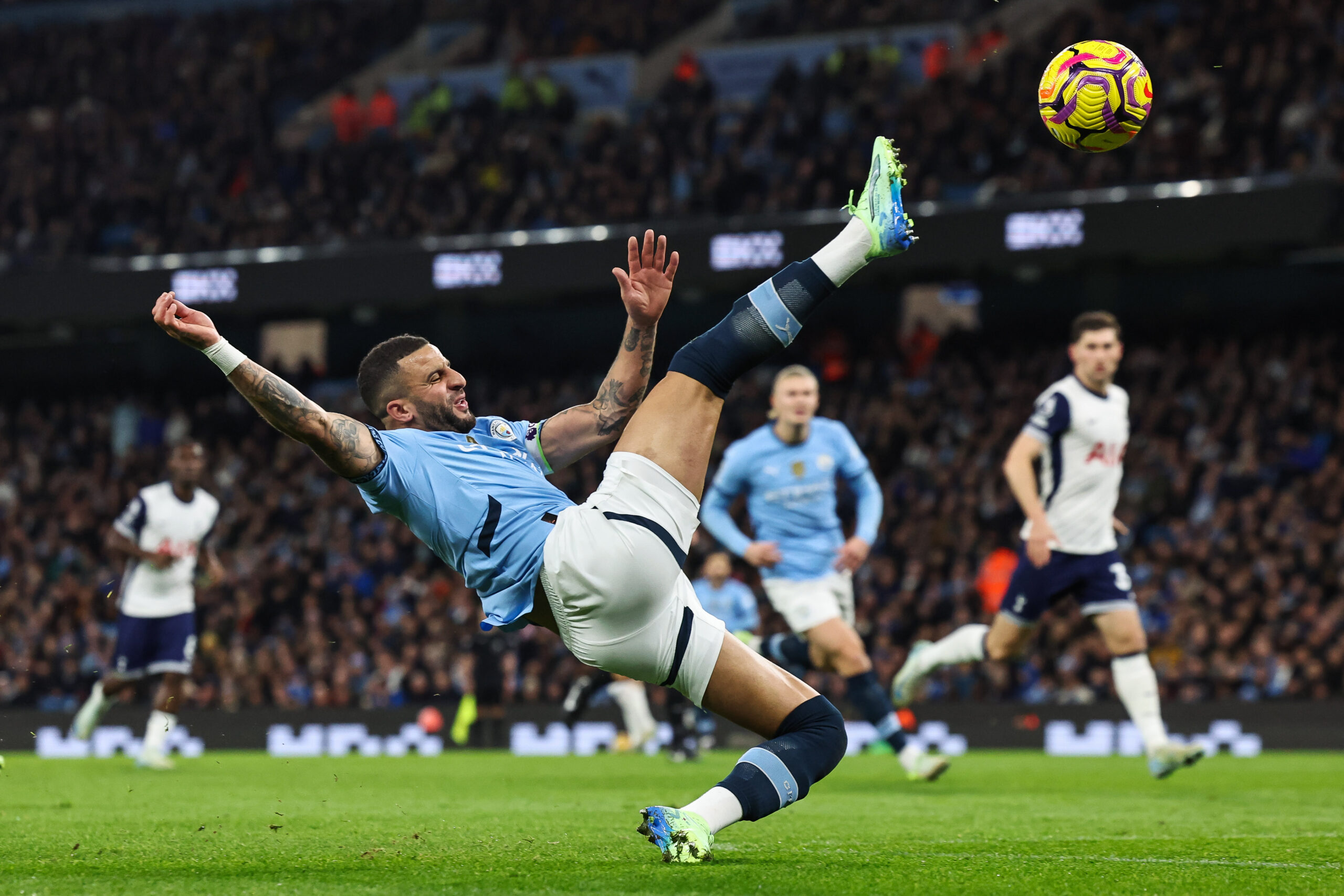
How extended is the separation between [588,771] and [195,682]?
34.7 ft

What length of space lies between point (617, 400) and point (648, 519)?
101 cm

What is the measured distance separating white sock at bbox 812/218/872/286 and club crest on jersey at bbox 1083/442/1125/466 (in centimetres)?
457

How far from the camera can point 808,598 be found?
29.9 ft

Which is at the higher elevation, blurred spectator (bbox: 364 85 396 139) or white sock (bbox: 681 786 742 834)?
blurred spectator (bbox: 364 85 396 139)

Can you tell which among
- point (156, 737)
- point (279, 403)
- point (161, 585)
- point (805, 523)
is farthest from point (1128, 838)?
point (161, 585)

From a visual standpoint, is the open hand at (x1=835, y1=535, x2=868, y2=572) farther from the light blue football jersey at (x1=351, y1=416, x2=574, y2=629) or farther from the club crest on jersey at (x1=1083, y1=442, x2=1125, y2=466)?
the light blue football jersey at (x1=351, y1=416, x2=574, y2=629)

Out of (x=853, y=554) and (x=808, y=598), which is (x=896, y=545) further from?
(x=853, y=554)

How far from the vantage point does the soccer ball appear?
6.45 metres

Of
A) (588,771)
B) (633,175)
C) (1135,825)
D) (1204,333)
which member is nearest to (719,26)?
(633,175)

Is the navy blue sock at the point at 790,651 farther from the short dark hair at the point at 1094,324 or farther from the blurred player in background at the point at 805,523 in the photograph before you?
the short dark hair at the point at 1094,324

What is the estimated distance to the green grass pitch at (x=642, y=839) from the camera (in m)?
4.16

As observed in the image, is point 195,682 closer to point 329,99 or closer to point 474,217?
point 474,217

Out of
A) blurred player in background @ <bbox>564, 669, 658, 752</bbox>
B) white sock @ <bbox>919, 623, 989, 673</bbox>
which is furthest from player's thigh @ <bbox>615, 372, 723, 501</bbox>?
blurred player in background @ <bbox>564, 669, 658, 752</bbox>

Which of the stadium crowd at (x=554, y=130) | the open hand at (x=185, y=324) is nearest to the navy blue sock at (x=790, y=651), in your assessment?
the open hand at (x=185, y=324)
